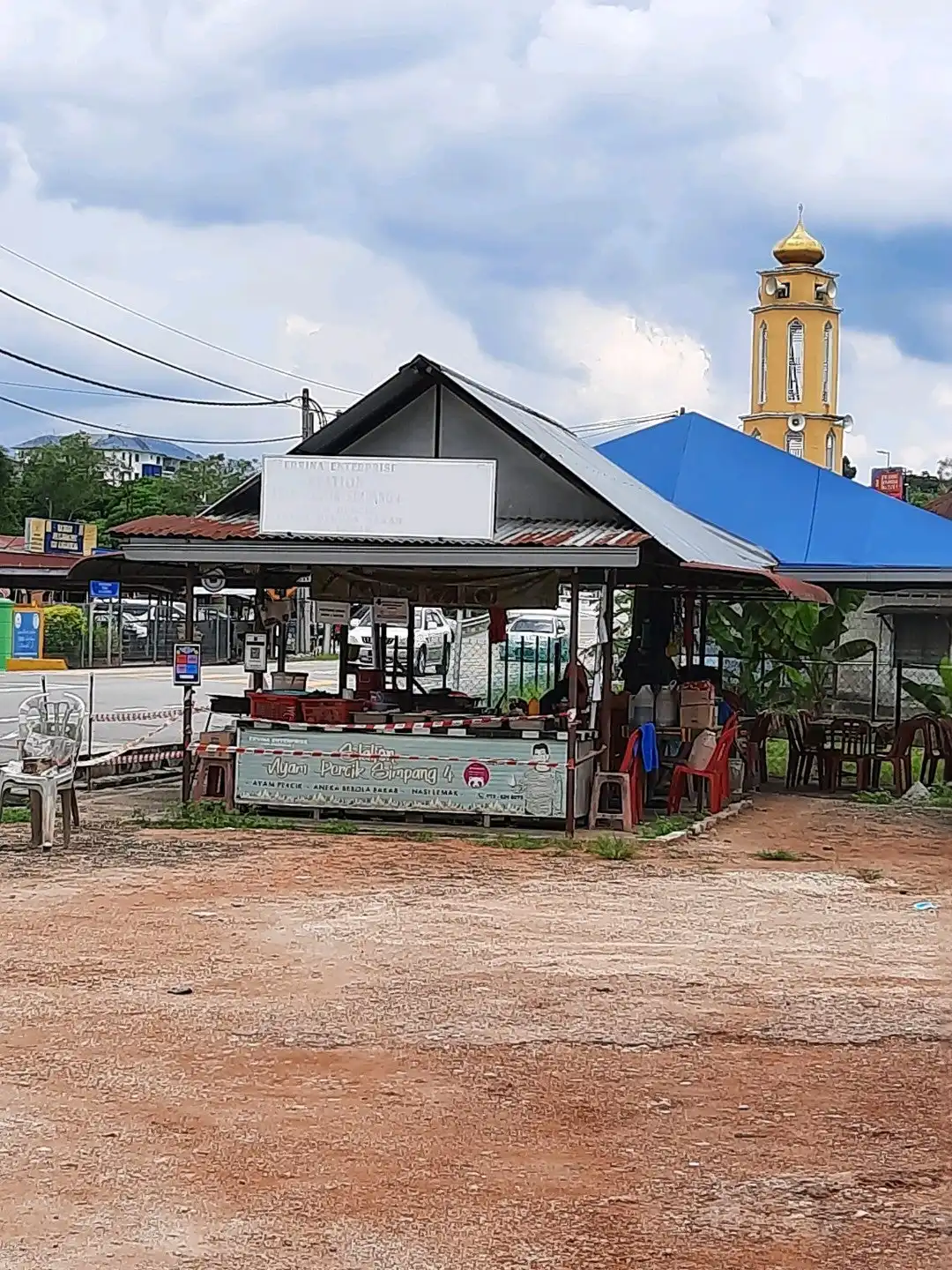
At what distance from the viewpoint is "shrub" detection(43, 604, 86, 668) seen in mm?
46188

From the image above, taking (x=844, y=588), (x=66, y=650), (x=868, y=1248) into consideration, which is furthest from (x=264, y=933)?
(x=66, y=650)

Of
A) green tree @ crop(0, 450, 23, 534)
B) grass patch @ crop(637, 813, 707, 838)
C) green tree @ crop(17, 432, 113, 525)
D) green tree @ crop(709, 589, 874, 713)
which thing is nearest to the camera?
grass patch @ crop(637, 813, 707, 838)

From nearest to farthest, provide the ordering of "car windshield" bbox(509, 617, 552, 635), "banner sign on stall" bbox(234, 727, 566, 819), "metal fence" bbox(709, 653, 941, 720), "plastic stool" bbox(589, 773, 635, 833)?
"banner sign on stall" bbox(234, 727, 566, 819)
"plastic stool" bbox(589, 773, 635, 833)
"metal fence" bbox(709, 653, 941, 720)
"car windshield" bbox(509, 617, 552, 635)

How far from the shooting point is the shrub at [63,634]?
46188 mm

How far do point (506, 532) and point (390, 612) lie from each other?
11.2ft

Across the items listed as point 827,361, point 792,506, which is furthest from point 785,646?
point 827,361

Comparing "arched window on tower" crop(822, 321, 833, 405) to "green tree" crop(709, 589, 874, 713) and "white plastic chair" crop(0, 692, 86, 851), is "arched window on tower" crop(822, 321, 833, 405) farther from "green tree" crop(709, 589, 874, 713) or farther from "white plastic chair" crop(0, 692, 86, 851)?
"white plastic chair" crop(0, 692, 86, 851)

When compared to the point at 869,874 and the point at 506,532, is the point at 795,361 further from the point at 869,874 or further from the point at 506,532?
the point at 869,874

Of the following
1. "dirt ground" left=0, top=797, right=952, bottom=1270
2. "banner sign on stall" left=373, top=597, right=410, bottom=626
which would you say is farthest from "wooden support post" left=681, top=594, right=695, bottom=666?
"dirt ground" left=0, top=797, right=952, bottom=1270

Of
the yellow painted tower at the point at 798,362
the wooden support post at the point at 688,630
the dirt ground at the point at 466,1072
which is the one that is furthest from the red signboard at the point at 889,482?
the dirt ground at the point at 466,1072

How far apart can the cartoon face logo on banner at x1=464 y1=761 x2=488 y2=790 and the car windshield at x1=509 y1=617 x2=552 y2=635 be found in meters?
21.9

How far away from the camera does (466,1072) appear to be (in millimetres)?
6945

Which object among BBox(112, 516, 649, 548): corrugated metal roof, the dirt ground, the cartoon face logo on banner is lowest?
the dirt ground

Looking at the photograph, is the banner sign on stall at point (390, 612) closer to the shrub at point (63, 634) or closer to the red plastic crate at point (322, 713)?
the red plastic crate at point (322, 713)
